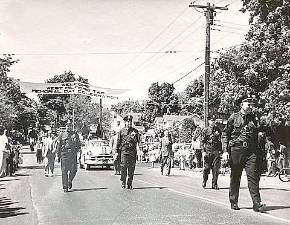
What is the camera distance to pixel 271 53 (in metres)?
Result: 27.0

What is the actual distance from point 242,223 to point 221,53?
25021 millimetres

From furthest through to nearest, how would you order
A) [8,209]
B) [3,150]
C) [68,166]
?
1. [3,150]
2. [68,166]
3. [8,209]

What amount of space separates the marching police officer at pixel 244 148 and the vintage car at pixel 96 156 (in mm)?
17555

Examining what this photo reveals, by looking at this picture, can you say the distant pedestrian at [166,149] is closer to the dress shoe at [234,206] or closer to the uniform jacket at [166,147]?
the uniform jacket at [166,147]

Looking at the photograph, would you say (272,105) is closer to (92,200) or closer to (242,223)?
(92,200)

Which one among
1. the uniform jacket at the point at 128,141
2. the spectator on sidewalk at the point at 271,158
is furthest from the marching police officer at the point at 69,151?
the spectator on sidewalk at the point at 271,158

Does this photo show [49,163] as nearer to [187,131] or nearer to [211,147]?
[211,147]

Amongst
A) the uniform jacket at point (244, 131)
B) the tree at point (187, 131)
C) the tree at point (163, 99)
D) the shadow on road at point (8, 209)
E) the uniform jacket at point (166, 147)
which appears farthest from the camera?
the tree at point (163, 99)

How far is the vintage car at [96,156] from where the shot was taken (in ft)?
90.0

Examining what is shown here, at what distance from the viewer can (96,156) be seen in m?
27.6

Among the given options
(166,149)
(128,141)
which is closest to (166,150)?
(166,149)

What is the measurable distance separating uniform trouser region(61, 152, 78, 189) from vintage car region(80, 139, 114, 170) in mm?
12523

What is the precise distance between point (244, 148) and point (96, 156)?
59.4 feet

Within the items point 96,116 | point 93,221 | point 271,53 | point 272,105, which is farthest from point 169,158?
point 96,116
